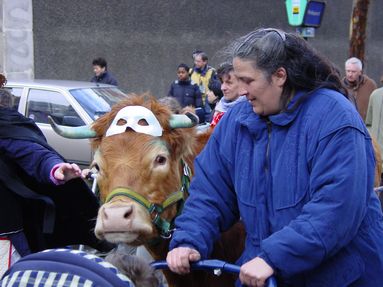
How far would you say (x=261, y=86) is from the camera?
8.95ft

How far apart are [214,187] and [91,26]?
1641cm

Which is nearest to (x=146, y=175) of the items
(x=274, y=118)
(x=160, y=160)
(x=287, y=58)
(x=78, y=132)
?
(x=160, y=160)

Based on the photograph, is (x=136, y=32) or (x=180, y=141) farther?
(x=136, y=32)

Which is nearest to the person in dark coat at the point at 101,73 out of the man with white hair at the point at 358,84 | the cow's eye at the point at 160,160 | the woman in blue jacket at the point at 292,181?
the man with white hair at the point at 358,84

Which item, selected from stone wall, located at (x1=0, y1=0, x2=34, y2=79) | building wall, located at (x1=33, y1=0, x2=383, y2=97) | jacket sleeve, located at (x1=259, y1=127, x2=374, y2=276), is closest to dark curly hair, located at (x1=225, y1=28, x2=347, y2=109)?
jacket sleeve, located at (x1=259, y1=127, x2=374, y2=276)

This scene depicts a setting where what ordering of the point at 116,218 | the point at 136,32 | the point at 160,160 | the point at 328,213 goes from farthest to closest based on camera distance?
the point at 136,32, the point at 160,160, the point at 116,218, the point at 328,213

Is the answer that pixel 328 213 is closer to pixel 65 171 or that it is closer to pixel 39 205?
pixel 65 171

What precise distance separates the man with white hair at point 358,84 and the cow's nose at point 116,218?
7.39 meters

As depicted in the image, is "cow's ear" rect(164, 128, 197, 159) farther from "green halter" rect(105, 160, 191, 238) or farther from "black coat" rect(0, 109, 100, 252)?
"black coat" rect(0, 109, 100, 252)

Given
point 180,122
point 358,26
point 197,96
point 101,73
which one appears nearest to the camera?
point 180,122

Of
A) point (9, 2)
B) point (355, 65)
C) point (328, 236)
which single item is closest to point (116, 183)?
point (328, 236)

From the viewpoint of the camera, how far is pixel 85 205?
414cm

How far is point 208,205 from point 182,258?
0.29 meters

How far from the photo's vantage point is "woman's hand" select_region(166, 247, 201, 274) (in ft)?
9.01
